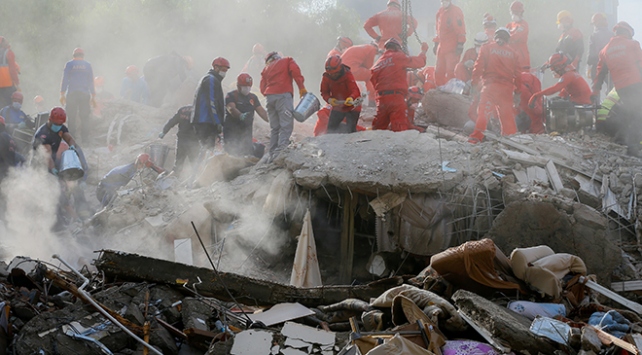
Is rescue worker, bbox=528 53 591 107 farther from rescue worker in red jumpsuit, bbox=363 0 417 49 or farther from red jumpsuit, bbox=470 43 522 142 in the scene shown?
rescue worker in red jumpsuit, bbox=363 0 417 49

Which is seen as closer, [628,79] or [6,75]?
[628,79]

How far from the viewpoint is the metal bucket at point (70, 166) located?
9734 mm

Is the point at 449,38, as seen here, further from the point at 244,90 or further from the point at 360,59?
the point at 244,90

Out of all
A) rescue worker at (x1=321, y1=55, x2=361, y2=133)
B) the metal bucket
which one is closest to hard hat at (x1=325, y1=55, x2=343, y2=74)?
rescue worker at (x1=321, y1=55, x2=361, y2=133)

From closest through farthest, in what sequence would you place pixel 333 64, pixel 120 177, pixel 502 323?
pixel 502 323
pixel 333 64
pixel 120 177

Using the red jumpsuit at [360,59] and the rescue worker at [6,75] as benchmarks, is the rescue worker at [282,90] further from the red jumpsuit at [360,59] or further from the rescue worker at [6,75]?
the rescue worker at [6,75]

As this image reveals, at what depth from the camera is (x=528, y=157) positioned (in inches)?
340

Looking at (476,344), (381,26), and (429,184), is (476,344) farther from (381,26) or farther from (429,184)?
(381,26)

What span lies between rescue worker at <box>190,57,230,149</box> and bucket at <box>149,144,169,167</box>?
8.29 ft

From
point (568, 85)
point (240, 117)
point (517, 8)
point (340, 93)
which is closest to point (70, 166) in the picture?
point (240, 117)

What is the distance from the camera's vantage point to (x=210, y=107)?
412 inches

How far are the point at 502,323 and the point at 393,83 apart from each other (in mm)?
5572

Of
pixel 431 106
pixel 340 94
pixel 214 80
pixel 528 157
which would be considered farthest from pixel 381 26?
pixel 528 157

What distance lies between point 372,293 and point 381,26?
7700mm
